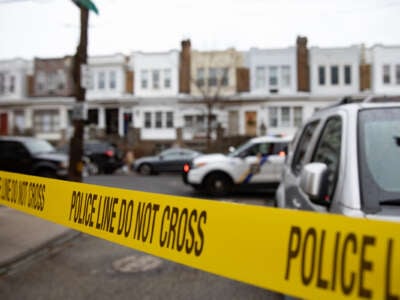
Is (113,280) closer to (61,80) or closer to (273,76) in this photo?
(273,76)

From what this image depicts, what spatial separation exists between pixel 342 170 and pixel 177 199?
1141 mm

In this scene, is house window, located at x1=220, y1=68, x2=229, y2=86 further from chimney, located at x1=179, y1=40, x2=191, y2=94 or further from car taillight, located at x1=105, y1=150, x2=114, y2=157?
car taillight, located at x1=105, y1=150, x2=114, y2=157

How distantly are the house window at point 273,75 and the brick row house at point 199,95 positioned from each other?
0.28ft

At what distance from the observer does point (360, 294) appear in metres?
1.04

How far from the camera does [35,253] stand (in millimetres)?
4992

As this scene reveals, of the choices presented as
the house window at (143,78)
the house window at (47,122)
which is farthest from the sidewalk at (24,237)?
the house window at (47,122)

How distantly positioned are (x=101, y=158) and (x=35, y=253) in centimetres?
1289

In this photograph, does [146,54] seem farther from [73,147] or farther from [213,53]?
[73,147]

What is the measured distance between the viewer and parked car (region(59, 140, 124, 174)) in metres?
17.3

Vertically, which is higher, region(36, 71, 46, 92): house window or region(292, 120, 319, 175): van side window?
region(36, 71, 46, 92): house window

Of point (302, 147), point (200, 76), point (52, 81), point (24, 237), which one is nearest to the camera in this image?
point (302, 147)

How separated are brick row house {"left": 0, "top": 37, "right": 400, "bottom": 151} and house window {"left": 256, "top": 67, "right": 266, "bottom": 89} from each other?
0.09m

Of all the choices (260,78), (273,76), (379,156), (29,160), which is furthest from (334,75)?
(379,156)

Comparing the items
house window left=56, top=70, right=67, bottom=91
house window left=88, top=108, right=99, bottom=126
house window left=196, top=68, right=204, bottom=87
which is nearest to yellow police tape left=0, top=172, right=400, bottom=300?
house window left=196, top=68, right=204, bottom=87
